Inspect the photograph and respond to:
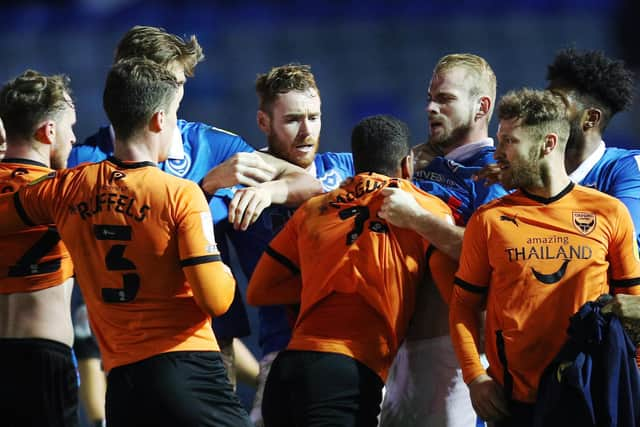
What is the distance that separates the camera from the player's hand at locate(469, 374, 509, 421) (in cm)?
398

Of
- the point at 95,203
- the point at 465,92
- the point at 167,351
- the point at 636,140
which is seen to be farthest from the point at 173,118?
the point at 636,140

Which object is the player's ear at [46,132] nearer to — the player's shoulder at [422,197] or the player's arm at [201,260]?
the player's arm at [201,260]

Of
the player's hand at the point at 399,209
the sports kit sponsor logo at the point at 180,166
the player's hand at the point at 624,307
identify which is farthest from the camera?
the sports kit sponsor logo at the point at 180,166

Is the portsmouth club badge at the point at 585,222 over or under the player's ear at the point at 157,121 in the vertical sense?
under

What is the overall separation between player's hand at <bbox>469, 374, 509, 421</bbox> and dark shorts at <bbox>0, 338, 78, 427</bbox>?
1.79 meters

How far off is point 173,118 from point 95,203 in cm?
48

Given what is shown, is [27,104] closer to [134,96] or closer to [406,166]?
[134,96]

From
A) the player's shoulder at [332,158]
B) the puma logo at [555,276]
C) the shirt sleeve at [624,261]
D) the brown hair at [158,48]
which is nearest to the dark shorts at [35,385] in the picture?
the brown hair at [158,48]

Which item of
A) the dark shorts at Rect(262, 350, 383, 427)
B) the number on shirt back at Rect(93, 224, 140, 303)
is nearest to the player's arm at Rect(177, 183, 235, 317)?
the number on shirt back at Rect(93, 224, 140, 303)

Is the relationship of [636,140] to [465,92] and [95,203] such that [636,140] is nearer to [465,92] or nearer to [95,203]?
[465,92]

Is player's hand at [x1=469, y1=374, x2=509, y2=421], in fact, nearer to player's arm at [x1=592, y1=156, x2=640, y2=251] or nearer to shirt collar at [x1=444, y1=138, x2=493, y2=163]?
player's arm at [x1=592, y1=156, x2=640, y2=251]

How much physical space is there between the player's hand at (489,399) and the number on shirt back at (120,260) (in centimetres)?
138

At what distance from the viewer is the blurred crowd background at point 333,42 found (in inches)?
584

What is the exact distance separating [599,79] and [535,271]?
4.95 feet
